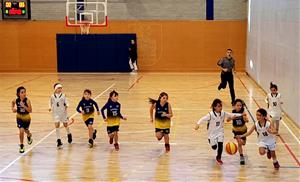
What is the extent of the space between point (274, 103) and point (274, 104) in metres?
0.04

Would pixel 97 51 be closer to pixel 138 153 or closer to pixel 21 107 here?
pixel 21 107

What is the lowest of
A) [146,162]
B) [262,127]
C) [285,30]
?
[146,162]

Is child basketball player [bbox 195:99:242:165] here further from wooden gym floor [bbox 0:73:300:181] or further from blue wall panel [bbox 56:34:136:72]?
blue wall panel [bbox 56:34:136:72]

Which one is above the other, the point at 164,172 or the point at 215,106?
the point at 215,106

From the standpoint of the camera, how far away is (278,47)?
22.5m

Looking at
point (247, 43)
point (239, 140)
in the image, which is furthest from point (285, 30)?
point (247, 43)

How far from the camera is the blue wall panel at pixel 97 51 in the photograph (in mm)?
35969

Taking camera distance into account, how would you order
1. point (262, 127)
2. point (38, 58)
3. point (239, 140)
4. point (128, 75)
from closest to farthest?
point (262, 127) < point (239, 140) < point (128, 75) < point (38, 58)

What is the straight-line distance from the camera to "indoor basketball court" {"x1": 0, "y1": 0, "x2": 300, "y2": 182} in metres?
13.0

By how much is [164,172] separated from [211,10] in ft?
81.8

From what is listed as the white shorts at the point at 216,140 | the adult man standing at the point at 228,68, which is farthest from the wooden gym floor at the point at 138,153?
the adult man standing at the point at 228,68

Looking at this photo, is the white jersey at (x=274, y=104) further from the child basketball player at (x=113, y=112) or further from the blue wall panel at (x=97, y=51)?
the blue wall panel at (x=97, y=51)

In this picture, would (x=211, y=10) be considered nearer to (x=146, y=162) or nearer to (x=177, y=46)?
(x=177, y=46)

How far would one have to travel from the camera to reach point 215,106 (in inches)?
508
